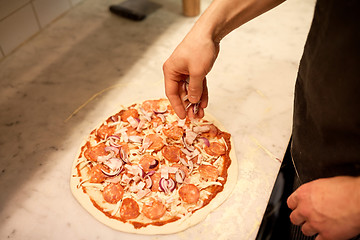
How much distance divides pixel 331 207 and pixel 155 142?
0.73 m

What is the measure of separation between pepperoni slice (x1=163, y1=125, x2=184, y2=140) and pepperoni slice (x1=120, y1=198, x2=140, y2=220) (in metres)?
0.33

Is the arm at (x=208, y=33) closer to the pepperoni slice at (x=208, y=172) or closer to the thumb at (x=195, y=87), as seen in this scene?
Answer: the thumb at (x=195, y=87)

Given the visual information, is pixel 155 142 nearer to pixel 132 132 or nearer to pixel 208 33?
pixel 132 132

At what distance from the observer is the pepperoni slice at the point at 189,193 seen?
107 centimetres

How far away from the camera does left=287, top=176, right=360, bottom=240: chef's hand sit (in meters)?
0.64

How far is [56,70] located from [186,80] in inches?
36.4

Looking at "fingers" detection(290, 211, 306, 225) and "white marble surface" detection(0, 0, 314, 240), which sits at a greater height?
"fingers" detection(290, 211, 306, 225)

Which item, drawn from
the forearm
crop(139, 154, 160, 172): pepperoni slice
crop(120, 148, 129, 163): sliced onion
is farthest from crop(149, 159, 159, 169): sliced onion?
the forearm

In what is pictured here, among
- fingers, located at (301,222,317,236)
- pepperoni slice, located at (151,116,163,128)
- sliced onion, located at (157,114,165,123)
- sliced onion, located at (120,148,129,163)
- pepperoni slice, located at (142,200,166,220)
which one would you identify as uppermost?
fingers, located at (301,222,317,236)

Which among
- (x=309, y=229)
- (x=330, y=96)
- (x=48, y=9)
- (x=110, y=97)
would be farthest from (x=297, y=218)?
(x=48, y=9)

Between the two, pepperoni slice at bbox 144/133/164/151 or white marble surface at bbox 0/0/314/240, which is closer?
white marble surface at bbox 0/0/314/240

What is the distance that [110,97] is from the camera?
1504 mm

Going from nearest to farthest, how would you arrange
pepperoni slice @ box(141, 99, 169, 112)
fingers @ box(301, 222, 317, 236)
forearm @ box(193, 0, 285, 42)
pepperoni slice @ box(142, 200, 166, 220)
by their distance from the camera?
fingers @ box(301, 222, 317, 236), forearm @ box(193, 0, 285, 42), pepperoni slice @ box(142, 200, 166, 220), pepperoni slice @ box(141, 99, 169, 112)

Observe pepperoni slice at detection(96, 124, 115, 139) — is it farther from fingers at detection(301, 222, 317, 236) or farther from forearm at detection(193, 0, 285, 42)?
fingers at detection(301, 222, 317, 236)
